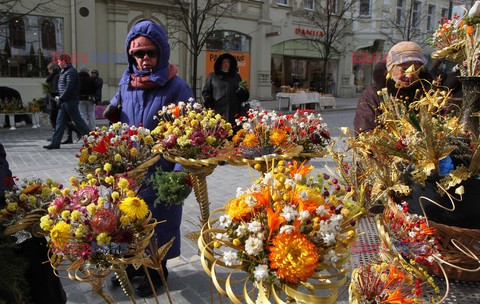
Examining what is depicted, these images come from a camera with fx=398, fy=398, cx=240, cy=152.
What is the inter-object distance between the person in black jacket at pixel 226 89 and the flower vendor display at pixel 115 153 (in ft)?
16.2

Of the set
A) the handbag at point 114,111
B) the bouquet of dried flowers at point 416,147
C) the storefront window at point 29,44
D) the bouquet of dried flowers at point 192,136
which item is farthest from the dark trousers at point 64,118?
the bouquet of dried flowers at point 416,147

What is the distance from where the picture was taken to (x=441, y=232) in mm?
1466

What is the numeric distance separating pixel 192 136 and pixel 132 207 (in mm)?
874

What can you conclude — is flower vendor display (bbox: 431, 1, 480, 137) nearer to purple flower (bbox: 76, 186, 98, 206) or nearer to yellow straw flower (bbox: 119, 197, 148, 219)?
yellow straw flower (bbox: 119, 197, 148, 219)

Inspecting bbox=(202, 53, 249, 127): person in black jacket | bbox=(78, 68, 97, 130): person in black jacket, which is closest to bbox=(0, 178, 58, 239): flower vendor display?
bbox=(202, 53, 249, 127): person in black jacket

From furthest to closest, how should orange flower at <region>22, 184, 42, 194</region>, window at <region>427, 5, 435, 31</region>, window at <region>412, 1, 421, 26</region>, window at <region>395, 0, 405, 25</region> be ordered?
window at <region>427, 5, 435, 31</region> → window at <region>412, 1, 421, 26</region> → window at <region>395, 0, 405, 25</region> → orange flower at <region>22, 184, 42, 194</region>

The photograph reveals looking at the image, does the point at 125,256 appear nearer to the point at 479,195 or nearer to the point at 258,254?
the point at 258,254

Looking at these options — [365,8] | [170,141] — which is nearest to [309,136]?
[170,141]

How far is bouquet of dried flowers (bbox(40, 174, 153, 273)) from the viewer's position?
4.48ft

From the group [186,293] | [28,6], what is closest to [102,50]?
[28,6]

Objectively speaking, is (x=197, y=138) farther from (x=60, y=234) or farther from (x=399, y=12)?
(x=399, y=12)

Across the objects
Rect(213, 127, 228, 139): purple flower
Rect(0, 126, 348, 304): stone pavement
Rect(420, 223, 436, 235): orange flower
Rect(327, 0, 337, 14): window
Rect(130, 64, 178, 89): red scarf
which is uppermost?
Rect(327, 0, 337, 14): window

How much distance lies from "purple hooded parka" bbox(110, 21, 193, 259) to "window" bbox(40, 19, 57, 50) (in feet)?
46.0

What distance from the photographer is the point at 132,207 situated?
1376 mm
